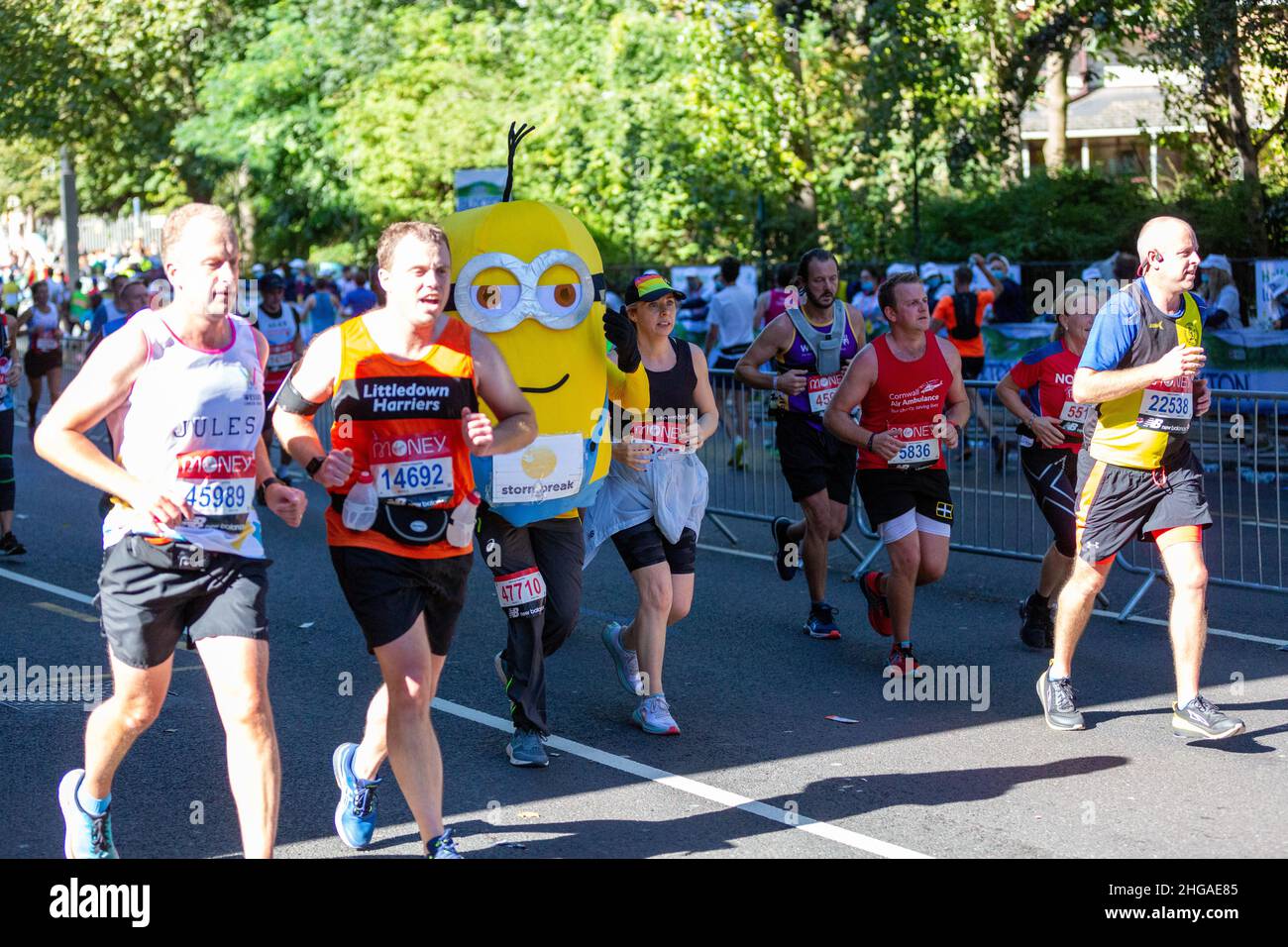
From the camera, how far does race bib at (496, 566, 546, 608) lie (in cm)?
601

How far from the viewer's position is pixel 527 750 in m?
6.10

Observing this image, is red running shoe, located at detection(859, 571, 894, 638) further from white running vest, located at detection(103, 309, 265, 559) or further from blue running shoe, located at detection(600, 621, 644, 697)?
white running vest, located at detection(103, 309, 265, 559)

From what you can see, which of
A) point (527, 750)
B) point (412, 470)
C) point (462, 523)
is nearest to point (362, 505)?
point (412, 470)

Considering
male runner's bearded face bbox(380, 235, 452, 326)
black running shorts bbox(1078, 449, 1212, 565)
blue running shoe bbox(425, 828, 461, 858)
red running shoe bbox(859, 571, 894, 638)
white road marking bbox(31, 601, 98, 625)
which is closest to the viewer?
male runner's bearded face bbox(380, 235, 452, 326)

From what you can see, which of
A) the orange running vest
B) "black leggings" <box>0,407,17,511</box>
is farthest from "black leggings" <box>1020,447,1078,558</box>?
"black leggings" <box>0,407,17,511</box>

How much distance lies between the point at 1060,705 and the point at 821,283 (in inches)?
109

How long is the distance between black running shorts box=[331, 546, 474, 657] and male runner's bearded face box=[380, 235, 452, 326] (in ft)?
2.31

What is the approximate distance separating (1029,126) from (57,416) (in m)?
44.5

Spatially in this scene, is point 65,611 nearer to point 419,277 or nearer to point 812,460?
point 812,460

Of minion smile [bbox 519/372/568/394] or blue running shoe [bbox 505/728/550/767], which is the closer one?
minion smile [bbox 519/372/568/394]

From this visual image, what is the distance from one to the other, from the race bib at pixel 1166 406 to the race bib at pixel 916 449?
1252 mm

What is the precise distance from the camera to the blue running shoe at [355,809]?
16.8 ft

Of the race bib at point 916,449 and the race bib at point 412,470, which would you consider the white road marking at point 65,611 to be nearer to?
the race bib at point 916,449

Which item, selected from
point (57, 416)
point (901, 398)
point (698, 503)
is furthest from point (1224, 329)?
point (57, 416)
